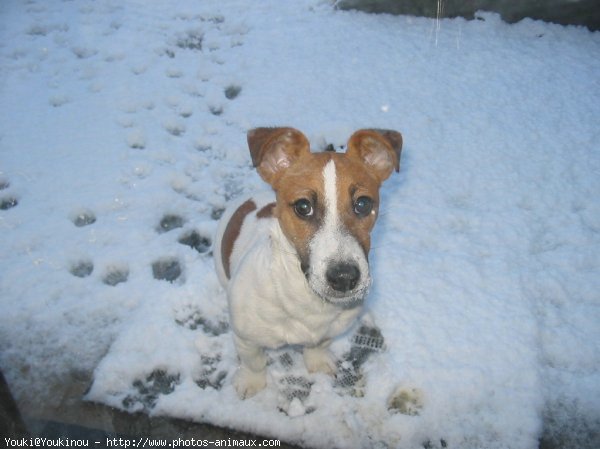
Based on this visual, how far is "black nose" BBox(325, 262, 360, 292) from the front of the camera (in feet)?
7.43

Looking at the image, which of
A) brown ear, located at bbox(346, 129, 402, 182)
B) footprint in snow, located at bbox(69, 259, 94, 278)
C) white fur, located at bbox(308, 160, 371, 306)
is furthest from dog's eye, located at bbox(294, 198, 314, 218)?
footprint in snow, located at bbox(69, 259, 94, 278)

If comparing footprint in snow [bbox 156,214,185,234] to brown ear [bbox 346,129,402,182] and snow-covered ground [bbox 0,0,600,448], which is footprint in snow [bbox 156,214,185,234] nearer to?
snow-covered ground [bbox 0,0,600,448]

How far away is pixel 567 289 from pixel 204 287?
3304 millimetres

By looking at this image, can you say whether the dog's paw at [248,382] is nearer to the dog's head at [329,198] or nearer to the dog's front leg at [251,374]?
the dog's front leg at [251,374]

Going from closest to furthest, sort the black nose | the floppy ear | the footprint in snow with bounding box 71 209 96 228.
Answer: the black nose, the floppy ear, the footprint in snow with bounding box 71 209 96 228

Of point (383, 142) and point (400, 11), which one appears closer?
point (383, 142)

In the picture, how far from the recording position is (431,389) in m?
3.40

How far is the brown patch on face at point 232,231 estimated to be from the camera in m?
3.28

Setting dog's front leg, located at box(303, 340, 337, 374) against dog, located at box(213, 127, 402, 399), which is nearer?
dog, located at box(213, 127, 402, 399)

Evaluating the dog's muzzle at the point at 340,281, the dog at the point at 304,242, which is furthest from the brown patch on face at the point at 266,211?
the dog's muzzle at the point at 340,281

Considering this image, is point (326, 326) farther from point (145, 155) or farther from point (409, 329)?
point (145, 155)

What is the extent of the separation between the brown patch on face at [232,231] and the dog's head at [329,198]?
0.53m

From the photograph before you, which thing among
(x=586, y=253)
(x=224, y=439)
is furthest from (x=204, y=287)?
(x=586, y=253)

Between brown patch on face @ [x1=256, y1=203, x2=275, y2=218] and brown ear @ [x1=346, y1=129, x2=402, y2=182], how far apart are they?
0.69 meters
